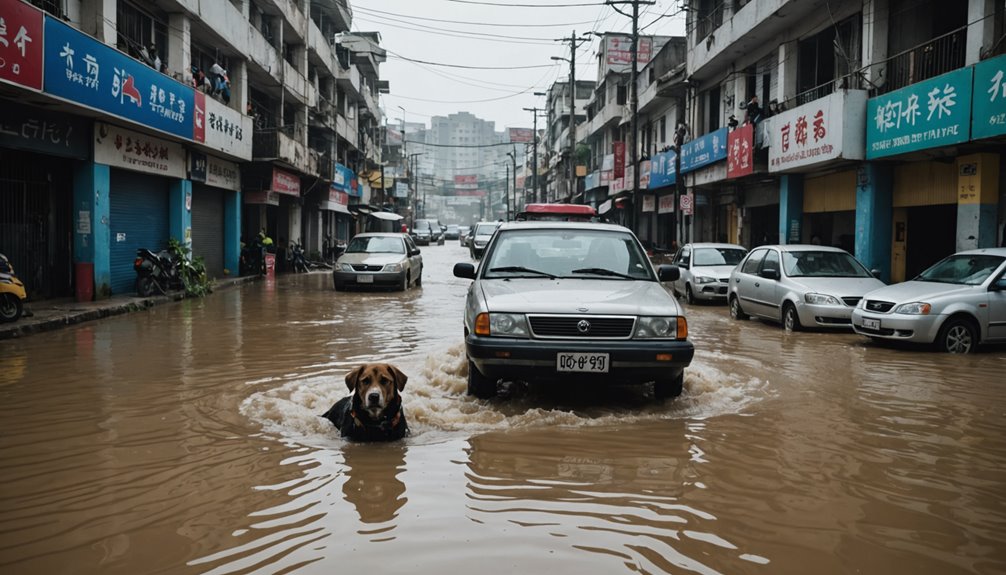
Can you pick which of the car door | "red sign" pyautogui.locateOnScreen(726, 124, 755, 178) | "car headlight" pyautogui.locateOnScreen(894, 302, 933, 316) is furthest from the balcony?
"car headlight" pyautogui.locateOnScreen(894, 302, 933, 316)

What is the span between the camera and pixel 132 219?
17766 mm

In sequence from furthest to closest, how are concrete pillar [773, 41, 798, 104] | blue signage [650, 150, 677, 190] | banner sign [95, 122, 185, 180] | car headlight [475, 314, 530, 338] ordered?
blue signage [650, 150, 677, 190], concrete pillar [773, 41, 798, 104], banner sign [95, 122, 185, 180], car headlight [475, 314, 530, 338]

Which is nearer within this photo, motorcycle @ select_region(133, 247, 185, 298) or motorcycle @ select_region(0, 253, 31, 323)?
motorcycle @ select_region(0, 253, 31, 323)

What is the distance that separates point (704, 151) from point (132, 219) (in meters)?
18.4

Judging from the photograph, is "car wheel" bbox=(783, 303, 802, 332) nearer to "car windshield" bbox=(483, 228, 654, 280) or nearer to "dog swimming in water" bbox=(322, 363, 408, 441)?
"car windshield" bbox=(483, 228, 654, 280)

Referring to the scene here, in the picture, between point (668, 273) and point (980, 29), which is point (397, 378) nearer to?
point (668, 273)

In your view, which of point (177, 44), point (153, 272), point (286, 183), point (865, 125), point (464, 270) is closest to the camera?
point (464, 270)

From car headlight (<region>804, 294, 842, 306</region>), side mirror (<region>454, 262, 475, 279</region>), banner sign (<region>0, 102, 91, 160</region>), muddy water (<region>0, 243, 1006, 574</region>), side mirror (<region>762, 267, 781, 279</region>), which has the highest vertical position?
banner sign (<region>0, 102, 91, 160</region>)

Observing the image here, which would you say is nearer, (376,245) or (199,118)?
(199,118)

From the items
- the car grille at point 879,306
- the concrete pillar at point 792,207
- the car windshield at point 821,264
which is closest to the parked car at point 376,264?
the car windshield at point 821,264

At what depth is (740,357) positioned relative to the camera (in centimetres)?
988

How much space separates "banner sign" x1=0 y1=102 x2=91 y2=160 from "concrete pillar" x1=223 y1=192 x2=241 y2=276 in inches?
404

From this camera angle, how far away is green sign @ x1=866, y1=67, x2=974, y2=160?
45.1 ft

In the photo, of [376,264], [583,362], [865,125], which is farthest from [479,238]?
[583,362]
